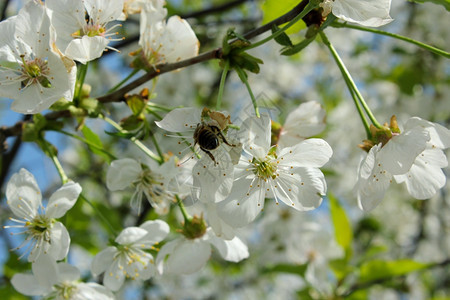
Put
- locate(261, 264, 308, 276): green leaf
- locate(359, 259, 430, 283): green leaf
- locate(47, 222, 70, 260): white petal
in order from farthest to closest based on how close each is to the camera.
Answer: locate(261, 264, 308, 276): green leaf, locate(359, 259, 430, 283): green leaf, locate(47, 222, 70, 260): white petal

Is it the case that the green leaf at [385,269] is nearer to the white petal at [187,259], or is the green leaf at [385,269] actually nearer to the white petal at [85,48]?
the white petal at [187,259]

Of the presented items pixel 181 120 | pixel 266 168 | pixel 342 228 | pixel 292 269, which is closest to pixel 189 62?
pixel 181 120

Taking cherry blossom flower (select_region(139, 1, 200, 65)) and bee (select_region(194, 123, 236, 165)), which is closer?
bee (select_region(194, 123, 236, 165))

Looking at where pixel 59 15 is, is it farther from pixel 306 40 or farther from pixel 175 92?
pixel 175 92

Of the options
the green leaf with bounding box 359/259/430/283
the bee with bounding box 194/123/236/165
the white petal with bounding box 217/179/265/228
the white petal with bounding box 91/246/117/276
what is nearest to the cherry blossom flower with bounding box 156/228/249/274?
the white petal with bounding box 91/246/117/276

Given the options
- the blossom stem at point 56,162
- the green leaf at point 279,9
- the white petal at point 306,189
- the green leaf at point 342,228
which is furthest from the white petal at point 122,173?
the green leaf at point 342,228

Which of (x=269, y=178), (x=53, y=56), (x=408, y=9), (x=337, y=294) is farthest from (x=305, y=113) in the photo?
(x=408, y=9)

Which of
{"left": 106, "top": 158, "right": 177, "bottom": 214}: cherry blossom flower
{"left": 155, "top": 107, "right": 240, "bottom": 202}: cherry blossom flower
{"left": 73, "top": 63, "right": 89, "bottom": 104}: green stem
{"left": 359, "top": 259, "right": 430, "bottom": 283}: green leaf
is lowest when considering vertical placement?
{"left": 359, "top": 259, "right": 430, "bottom": 283}: green leaf

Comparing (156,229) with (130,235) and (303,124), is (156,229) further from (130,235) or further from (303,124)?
(303,124)

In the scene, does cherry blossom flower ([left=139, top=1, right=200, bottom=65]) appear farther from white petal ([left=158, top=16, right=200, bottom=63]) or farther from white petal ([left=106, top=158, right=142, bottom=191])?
white petal ([left=106, top=158, right=142, bottom=191])
